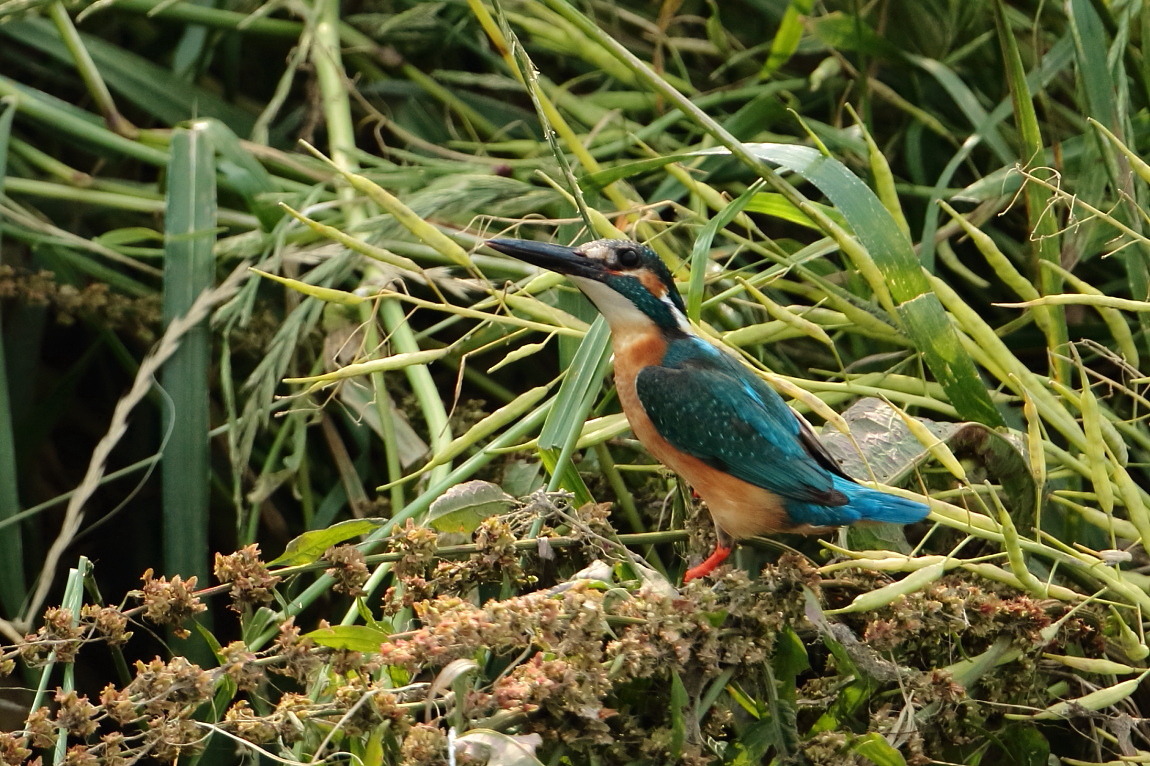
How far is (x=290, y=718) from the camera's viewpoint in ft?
3.69

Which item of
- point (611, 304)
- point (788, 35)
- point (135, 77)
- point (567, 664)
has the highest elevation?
point (135, 77)

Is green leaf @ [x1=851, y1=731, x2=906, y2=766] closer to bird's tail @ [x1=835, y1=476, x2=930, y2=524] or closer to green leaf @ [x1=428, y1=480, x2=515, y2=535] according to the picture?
bird's tail @ [x1=835, y1=476, x2=930, y2=524]

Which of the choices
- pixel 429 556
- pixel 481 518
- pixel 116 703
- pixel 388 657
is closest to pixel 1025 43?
pixel 481 518

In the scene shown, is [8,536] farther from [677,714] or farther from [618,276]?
[677,714]

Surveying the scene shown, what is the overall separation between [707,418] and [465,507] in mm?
380

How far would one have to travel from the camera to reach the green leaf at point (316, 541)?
145 centimetres

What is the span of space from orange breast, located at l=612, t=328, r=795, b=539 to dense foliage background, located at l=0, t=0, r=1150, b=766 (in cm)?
5

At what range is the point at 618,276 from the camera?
179 cm

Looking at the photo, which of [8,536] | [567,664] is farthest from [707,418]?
[8,536]

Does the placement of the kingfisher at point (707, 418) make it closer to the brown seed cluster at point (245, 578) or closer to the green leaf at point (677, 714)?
the green leaf at point (677, 714)

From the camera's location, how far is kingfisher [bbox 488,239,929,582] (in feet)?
5.25

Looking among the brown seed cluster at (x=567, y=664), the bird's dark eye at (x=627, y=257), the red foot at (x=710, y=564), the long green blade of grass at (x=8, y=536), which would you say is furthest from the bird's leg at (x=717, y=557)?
the long green blade of grass at (x=8, y=536)

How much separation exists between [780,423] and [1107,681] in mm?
524

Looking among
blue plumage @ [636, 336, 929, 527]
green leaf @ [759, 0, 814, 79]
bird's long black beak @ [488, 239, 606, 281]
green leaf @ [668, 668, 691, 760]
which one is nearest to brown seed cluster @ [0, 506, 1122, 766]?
green leaf @ [668, 668, 691, 760]
